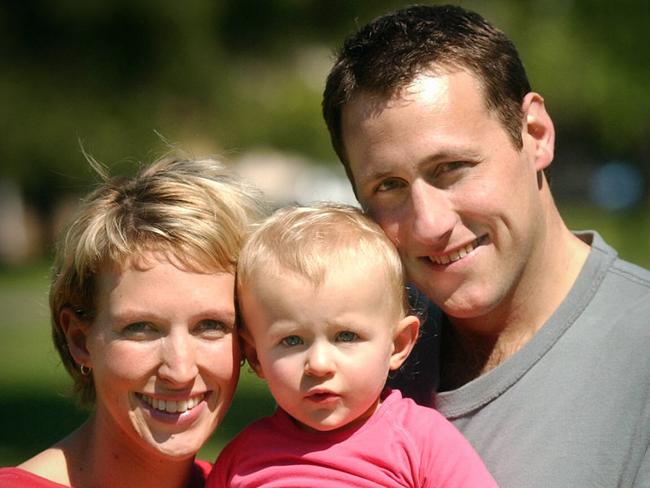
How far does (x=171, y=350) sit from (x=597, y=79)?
36.3 feet

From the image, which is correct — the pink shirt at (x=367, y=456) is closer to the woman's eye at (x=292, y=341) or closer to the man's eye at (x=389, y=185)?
the woman's eye at (x=292, y=341)

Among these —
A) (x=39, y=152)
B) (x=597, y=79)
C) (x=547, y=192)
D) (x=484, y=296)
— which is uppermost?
(x=547, y=192)

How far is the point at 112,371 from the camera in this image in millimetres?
3678

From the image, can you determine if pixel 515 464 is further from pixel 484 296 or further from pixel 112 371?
pixel 112 371

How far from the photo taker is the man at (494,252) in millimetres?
3650

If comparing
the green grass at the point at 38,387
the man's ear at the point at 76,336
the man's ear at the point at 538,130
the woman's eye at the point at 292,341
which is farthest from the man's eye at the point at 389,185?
the green grass at the point at 38,387

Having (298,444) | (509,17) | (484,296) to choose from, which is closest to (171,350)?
(298,444)

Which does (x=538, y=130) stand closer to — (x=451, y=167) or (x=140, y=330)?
(x=451, y=167)

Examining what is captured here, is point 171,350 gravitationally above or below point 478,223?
below

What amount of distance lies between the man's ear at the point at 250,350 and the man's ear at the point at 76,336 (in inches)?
20.1

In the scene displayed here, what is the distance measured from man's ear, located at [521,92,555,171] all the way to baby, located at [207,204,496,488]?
73 centimetres

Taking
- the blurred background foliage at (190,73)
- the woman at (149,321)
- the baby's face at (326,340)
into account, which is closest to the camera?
the baby's face at (326,340)

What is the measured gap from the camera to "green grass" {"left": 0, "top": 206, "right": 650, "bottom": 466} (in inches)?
455

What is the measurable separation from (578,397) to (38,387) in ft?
41.4
